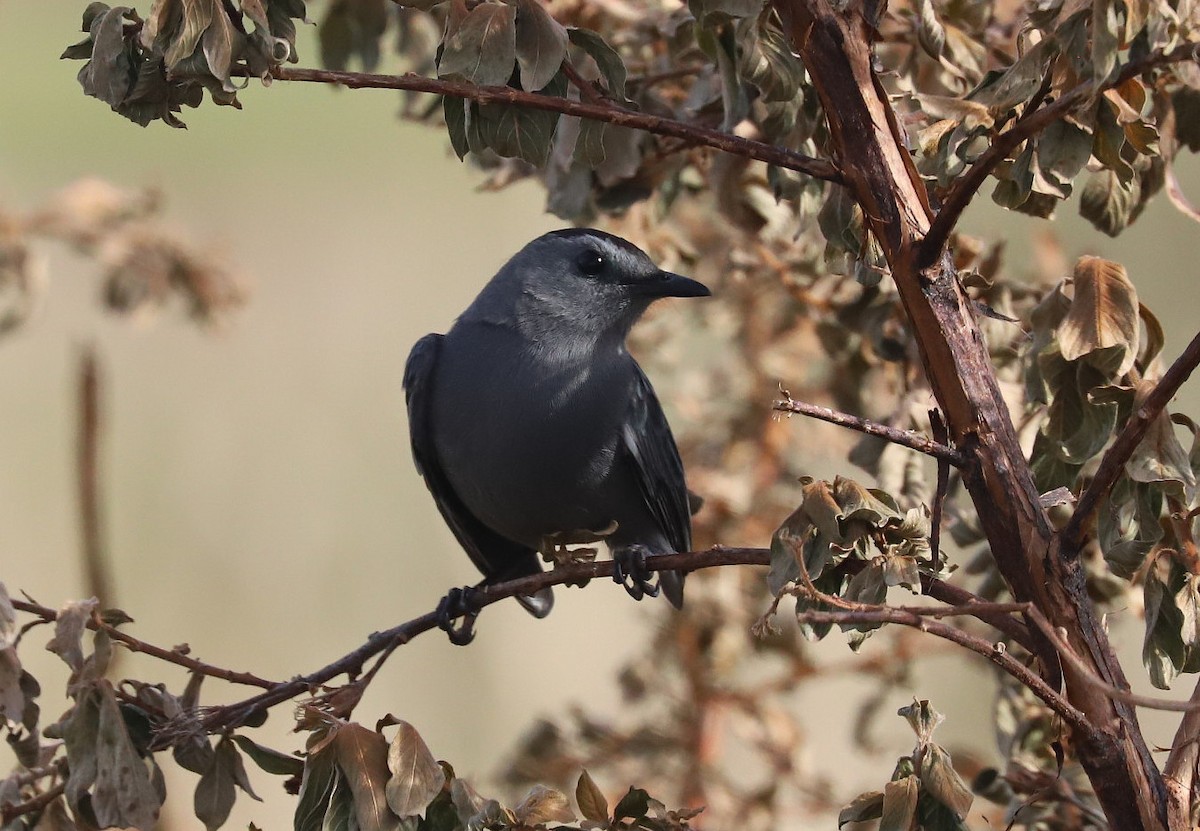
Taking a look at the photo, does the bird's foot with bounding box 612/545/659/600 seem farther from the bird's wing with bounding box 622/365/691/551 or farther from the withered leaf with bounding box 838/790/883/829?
the withered leaf with bounding box 838/790/883/829

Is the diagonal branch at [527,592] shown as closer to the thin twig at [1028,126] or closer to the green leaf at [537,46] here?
the thin twig at [1028,126]

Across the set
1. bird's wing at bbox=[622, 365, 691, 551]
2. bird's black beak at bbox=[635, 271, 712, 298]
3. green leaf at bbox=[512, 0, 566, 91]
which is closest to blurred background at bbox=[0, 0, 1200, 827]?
bird's wing at bbox=[622, 365, 691, 551]

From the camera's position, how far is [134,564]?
748 cm

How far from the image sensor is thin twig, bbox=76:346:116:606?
3260 millimetres

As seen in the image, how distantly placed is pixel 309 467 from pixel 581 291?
403 cm

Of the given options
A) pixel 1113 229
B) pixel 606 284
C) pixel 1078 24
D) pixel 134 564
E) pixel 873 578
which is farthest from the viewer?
pixel 134 564

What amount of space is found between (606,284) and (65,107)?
25.9 ft

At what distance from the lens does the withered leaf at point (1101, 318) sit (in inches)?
83.2

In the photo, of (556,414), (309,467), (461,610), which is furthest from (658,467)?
(309,467)

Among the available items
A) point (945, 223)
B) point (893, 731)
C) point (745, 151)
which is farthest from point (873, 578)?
point (893, 731)

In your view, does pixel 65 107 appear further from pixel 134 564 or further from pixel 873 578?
pixel 873 578

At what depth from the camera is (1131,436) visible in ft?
6.49

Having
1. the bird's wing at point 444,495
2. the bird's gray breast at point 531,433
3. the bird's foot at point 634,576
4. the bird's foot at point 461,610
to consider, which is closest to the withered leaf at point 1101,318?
the bird's foot at point 634,576

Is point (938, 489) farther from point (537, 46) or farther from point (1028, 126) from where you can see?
point (537, 46)
